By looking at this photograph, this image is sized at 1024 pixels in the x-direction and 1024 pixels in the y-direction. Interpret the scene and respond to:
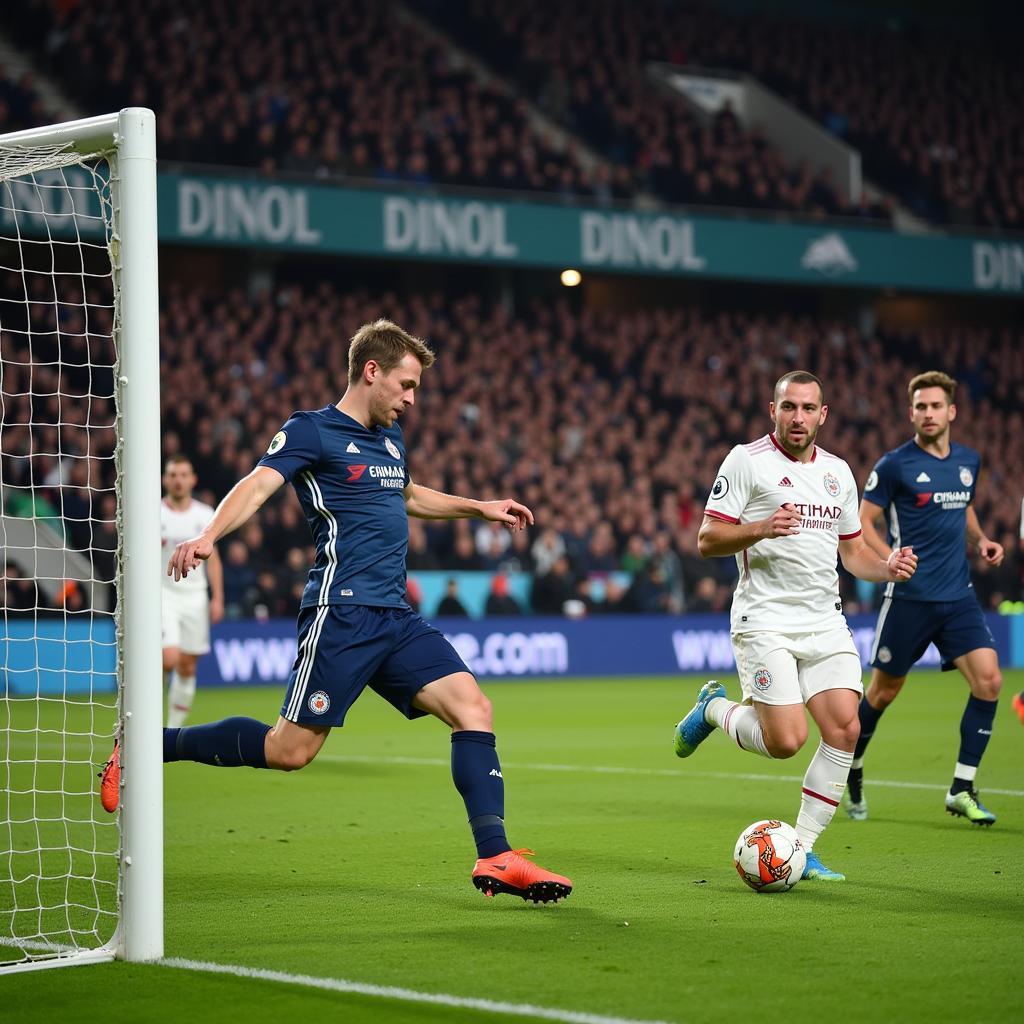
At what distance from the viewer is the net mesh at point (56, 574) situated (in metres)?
6.39

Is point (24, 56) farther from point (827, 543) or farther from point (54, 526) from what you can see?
point (827, 543)

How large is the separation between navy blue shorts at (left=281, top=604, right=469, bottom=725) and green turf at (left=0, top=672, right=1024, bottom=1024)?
0.79 m

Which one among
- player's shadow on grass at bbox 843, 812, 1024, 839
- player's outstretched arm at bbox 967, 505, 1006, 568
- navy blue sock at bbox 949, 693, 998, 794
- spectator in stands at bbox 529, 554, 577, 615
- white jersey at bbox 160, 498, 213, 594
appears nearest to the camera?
player's shadow on grass at bbox 843, 812, 1024, 839

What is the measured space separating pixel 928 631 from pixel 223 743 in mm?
4288

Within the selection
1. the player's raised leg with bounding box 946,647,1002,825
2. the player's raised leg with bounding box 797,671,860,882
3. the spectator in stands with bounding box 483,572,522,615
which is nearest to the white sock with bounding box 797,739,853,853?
the player's raised leg with bounding box 797,671,860,882

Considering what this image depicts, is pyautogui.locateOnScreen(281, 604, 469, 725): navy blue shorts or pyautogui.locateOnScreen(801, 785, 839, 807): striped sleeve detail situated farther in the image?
pyautogui.locateOnScreen(801, 785, 839, 807): striped sleeve detail

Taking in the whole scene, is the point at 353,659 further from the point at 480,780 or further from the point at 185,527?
the point at 185,527

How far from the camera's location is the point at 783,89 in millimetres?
35000

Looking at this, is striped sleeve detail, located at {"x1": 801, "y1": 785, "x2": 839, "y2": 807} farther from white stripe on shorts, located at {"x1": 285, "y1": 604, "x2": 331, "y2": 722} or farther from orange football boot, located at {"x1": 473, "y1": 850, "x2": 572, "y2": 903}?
white stripe on shorts, located at {"x1": 285, "y1": 604, "x2": 331, "y2": 722}

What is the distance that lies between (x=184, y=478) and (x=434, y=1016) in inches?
350

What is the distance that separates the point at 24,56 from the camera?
2673 cm

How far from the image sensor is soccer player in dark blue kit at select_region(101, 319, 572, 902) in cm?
627

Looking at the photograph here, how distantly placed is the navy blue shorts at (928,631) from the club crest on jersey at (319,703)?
3855 millimetres

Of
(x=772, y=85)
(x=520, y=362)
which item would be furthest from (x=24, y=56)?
(x=772, y=85)
